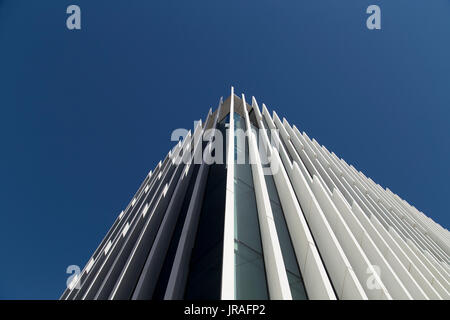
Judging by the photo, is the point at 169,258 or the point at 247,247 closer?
the point at 247,247

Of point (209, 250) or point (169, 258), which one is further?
point (169, 258)

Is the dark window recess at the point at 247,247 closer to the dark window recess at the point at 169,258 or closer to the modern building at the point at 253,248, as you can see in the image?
the modern building at the point at 253,248

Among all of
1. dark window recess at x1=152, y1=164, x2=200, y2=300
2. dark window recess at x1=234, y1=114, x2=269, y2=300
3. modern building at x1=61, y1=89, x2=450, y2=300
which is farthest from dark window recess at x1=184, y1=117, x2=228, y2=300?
dark window recess at x1=152, y1=164, x2=200, y2=300

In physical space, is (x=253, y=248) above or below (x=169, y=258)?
above

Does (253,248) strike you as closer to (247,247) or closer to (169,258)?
(247,247)

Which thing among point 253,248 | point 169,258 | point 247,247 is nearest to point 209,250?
point 247,247

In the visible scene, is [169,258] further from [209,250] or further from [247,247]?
[247,247]

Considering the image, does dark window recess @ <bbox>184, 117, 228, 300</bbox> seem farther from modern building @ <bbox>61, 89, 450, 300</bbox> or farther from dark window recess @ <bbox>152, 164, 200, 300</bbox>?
dark window recess @ <bbox>152, 164, 200, 300</bbox>

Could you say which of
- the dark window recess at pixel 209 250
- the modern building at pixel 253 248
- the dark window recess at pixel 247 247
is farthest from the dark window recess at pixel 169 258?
the dark window recess at pixel 247 247

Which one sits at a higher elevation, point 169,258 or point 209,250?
point 209,250

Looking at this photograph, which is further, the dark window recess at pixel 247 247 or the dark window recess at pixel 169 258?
the dark window recess at pixel 169 258

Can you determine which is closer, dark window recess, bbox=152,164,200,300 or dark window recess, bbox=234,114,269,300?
dark window recess, bbox=234,114,269,300

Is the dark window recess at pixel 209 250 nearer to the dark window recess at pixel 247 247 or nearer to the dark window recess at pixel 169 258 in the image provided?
the dark window recess at pixel 247 247

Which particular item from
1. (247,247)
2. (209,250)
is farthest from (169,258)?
(247,247)
